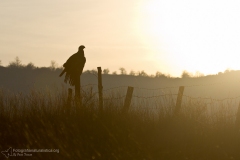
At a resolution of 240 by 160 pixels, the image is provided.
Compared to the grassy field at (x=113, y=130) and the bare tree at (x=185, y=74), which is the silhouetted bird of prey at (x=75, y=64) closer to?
the grassy field at (x=113, y=130)

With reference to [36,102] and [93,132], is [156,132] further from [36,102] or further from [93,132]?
[36,102]

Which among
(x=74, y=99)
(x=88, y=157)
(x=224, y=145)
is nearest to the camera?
(x=88, y=157)

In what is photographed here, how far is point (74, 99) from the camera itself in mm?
12477

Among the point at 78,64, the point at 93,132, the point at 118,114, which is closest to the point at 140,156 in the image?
the point at 93,132

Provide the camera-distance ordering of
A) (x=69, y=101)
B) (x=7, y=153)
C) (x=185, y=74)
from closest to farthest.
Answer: (x=7, y=153) < (x=69, y=101) < (x=185, y=74)

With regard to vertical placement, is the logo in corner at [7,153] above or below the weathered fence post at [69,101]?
below

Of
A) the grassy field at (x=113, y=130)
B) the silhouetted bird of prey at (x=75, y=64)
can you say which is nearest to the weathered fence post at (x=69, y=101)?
the grassy field at (x=113, y=130)

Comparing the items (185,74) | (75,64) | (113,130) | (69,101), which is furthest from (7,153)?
(185,74)

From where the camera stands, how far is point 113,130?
455 inches

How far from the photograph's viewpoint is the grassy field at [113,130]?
10.4 m

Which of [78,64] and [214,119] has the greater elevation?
[78,64]

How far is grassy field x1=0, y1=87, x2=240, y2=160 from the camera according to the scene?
1038cm

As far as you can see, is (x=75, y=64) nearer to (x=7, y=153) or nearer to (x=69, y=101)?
(x=69, y=101)

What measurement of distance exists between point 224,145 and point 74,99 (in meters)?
3.96
